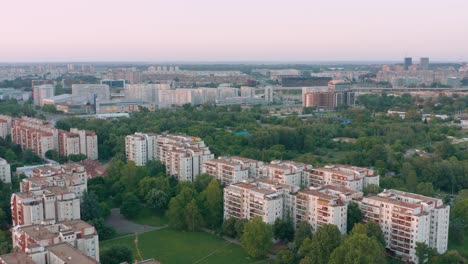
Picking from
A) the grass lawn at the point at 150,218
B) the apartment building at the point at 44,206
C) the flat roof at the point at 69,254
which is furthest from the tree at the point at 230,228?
the flat roof at the point at 69,254

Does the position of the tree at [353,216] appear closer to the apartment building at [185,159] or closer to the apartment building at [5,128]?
the apartment building at [185,159]

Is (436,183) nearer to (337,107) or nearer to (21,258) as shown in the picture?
(21,258)

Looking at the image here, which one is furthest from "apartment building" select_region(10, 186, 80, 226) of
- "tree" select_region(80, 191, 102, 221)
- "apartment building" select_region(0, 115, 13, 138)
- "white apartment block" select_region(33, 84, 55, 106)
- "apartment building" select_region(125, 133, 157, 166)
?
"white apartment block" select_region(33, 84, 55, 106)

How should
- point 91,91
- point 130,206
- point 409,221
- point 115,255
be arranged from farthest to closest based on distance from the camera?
point 91,91 < point 130,206 < point 409,221 < point 115,255

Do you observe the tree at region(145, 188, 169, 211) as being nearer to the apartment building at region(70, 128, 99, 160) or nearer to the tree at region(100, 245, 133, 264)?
the tree at region(100, 245, 133, 264)

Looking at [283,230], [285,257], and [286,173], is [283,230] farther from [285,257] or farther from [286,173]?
[286,173]

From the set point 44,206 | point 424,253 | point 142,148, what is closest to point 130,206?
point 44,206
